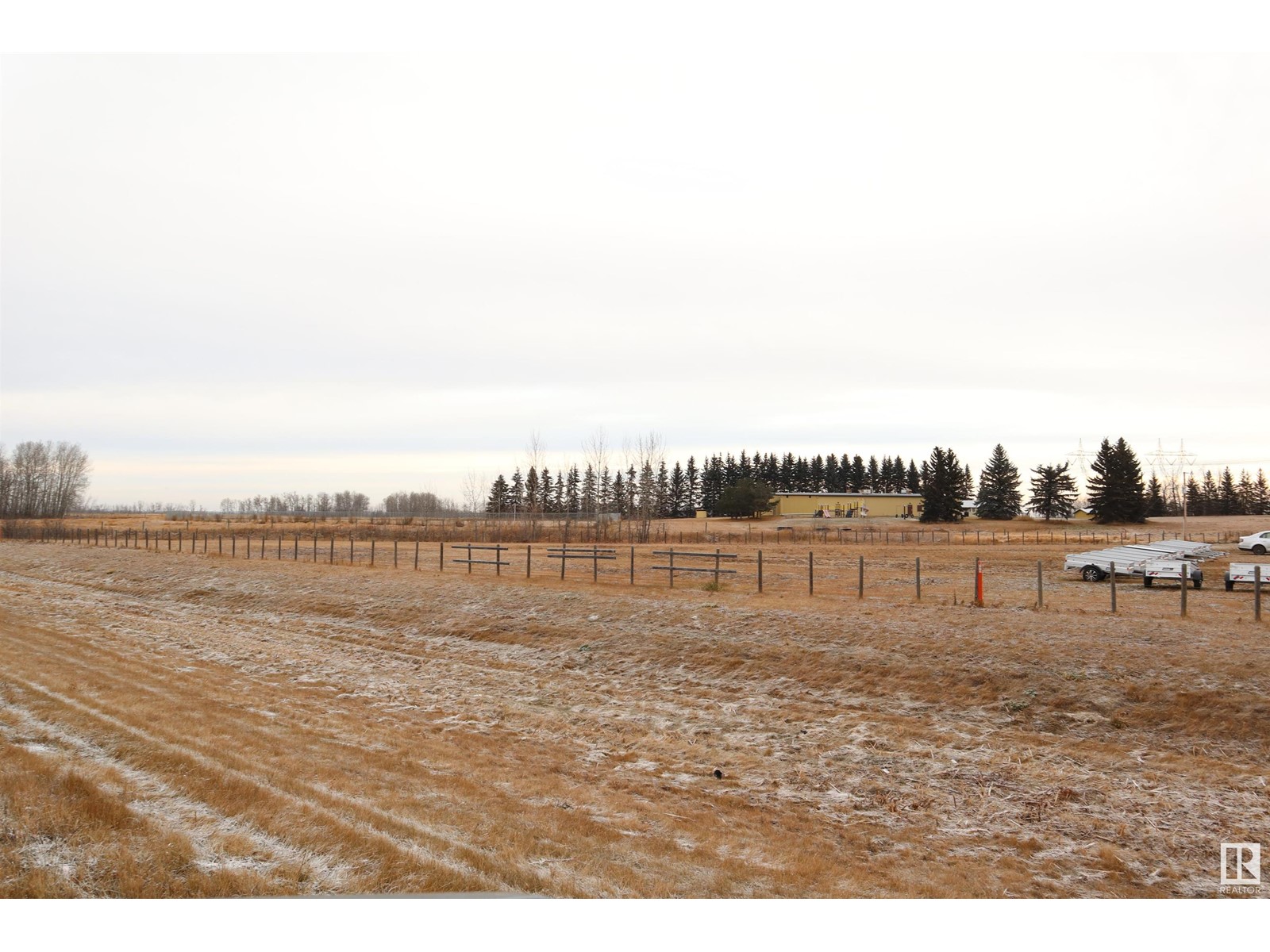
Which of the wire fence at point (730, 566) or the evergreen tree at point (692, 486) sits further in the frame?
the evergreen tree at point (692, 486)

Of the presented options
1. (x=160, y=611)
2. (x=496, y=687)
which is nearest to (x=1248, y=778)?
(x=496, y=687)

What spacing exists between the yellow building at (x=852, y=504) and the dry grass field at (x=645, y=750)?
304ft

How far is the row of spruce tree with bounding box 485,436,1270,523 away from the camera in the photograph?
95.1 metres

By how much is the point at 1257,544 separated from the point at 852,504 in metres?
66.1

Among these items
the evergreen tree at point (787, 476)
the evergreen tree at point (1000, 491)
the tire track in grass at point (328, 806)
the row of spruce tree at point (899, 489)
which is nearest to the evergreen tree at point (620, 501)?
the row of spruce tree at point (899, 489)

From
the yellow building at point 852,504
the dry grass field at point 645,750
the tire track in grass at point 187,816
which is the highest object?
the yellow building at point 852,504

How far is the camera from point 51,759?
24.3 ft

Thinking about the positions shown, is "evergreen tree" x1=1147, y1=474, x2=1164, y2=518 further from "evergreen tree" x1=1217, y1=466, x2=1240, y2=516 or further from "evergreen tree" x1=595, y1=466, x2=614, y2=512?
"evergreen tree" x1=595, y1=466, x2=614, y2=512

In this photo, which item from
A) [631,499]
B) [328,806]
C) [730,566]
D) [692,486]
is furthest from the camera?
[692,486]

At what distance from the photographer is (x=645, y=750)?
31.4 feet

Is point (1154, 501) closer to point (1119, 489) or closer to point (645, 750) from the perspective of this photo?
point (1119, 489)

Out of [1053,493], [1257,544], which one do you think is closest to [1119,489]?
[1053,493]

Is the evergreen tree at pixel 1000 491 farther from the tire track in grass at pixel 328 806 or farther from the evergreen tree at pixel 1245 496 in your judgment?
the tire track in grass at pixel 328 806

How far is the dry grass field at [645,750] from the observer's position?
5.88 m
